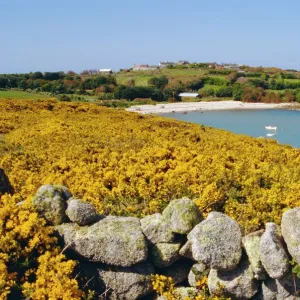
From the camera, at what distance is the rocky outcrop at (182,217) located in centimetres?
732

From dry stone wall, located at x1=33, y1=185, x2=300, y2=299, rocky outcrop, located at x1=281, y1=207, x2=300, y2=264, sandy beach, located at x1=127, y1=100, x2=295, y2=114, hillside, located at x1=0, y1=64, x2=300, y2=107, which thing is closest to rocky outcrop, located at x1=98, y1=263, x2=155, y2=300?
dry stone wall, located at x1=33, y1=185, x2=300, y2=299

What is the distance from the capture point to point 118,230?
7.31 m

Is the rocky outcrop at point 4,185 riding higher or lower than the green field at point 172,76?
lower

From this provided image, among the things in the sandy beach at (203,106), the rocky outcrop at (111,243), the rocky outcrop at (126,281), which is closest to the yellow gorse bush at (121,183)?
the rocky outcrop at (111,243)

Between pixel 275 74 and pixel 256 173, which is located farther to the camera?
pixel 275 74

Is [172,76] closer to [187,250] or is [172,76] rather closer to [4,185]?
[4,185]

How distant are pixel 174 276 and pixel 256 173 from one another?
14.1 feet

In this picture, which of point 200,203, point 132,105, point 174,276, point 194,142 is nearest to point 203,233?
point 174,276

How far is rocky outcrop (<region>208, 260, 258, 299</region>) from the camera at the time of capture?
692 centimetres

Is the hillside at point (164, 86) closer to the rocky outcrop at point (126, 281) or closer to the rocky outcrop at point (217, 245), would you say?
the rocky outcrop at point (126, 281)

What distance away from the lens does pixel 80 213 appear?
7.44 meters

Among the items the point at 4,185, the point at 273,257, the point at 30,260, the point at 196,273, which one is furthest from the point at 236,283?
the point at 4,185

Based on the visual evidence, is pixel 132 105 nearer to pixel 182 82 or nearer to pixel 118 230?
pixel 182 82

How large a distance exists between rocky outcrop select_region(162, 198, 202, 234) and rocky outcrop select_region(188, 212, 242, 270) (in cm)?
33
